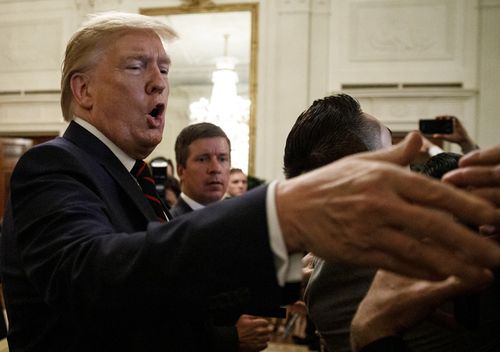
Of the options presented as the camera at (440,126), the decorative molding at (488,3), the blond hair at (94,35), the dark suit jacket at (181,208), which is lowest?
the dark suit jacket at (181,208)

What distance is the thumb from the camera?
0.59 metres

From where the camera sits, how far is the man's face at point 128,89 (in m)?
1.26

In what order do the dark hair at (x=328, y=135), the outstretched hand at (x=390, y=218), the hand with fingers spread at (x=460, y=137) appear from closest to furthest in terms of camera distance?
the outstretched hand at (x=390, y=218) < the dark hair at (x=328, y=135) < the hand with fingers spread at (x=460, y=137)

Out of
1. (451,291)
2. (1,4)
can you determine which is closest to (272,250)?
(451,291)

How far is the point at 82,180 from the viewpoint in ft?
3.36

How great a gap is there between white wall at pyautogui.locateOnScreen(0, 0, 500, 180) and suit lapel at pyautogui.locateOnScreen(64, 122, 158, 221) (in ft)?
17.3

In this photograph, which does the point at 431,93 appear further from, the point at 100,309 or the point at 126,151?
the point at 100,309

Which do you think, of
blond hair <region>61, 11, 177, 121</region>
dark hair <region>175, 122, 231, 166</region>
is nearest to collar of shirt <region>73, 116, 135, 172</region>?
blond hair <region>61, 11, 177, 121</region>

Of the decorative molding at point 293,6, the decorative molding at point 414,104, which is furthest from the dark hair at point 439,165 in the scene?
the decorative molding at point 293,6

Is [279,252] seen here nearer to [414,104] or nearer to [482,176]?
Answer: [482,176]

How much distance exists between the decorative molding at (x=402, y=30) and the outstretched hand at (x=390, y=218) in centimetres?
617

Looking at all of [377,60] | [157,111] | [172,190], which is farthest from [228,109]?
[157,111]

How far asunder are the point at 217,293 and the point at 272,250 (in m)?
0.09

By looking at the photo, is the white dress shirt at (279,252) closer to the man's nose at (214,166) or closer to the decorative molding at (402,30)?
the man's nose at (214,166)
